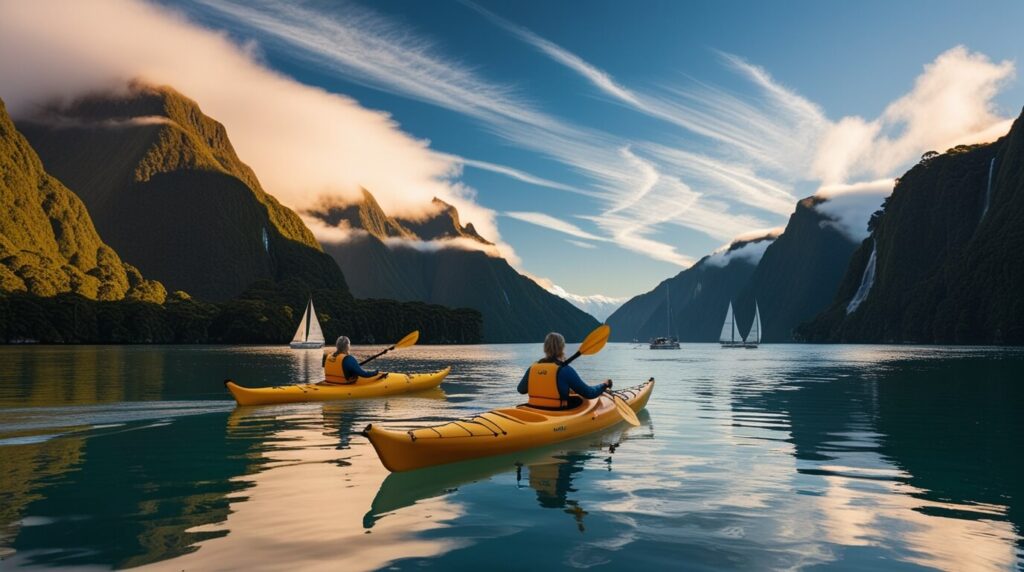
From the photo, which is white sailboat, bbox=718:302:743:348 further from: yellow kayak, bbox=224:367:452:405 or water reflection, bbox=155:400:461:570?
water reflection, bbox=155:400:461:570

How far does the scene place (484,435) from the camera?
502 inches

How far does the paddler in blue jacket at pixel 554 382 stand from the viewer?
565 inches

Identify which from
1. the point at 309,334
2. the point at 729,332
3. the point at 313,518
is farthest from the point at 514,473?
the point at 729,332

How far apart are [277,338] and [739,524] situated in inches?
5976

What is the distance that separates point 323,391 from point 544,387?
1200cm

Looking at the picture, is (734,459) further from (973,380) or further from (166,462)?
(973,380)

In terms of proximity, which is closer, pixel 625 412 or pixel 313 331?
pixel 625 412

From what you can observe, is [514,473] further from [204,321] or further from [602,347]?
[204,321]

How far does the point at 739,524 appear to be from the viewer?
859 centimetres

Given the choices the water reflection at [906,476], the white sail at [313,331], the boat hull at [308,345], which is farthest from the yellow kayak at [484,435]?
the boat hull at [308,345]

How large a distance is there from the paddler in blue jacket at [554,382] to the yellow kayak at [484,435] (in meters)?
0.24

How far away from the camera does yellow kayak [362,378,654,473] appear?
36.9ft

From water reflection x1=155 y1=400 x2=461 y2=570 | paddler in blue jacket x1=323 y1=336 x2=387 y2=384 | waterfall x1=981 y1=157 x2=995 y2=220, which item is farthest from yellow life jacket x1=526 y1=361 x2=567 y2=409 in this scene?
waterfall x1=981 y1=157 x2=995 y2=220

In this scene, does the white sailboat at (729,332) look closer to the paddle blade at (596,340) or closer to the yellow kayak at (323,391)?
the yellow kayak at (323,391)
